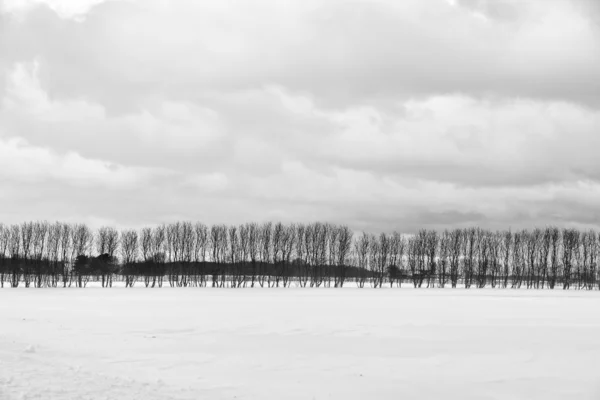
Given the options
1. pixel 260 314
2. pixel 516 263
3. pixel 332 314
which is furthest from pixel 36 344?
pixel 516 263

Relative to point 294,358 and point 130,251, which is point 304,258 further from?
point 294,358

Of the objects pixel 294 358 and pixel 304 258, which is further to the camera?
pixel 304 258

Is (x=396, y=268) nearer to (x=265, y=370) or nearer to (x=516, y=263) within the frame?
(x=516, y=263)

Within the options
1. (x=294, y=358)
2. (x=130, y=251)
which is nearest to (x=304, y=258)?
(x=130, y=251)

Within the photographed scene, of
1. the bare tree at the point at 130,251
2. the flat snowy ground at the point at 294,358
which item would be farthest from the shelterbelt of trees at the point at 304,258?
the flat snowy ground at the point at 294,358

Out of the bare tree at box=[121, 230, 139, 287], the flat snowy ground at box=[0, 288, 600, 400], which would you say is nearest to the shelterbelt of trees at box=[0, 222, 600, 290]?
the bare tree at box=[121, 230, 139, 287]

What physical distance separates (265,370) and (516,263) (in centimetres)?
10945

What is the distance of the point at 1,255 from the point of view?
9319cm

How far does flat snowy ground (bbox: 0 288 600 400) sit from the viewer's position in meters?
12.5

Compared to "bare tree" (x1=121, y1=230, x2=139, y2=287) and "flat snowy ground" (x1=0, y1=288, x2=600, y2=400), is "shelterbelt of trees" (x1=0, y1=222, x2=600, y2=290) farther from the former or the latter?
"flat snowy ground" (x1=0, y1=288, x2=600, y2=400)

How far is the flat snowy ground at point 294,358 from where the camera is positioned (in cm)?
1247

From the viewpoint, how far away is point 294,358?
16.7 metres

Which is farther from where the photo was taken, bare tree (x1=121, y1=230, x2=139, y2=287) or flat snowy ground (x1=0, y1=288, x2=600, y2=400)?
bare tree (x1=121, y1=230, x2=139, y2=287)

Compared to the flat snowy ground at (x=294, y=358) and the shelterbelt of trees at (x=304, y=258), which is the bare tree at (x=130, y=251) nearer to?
the shelterbelt of trees at (x=304, y=258)
